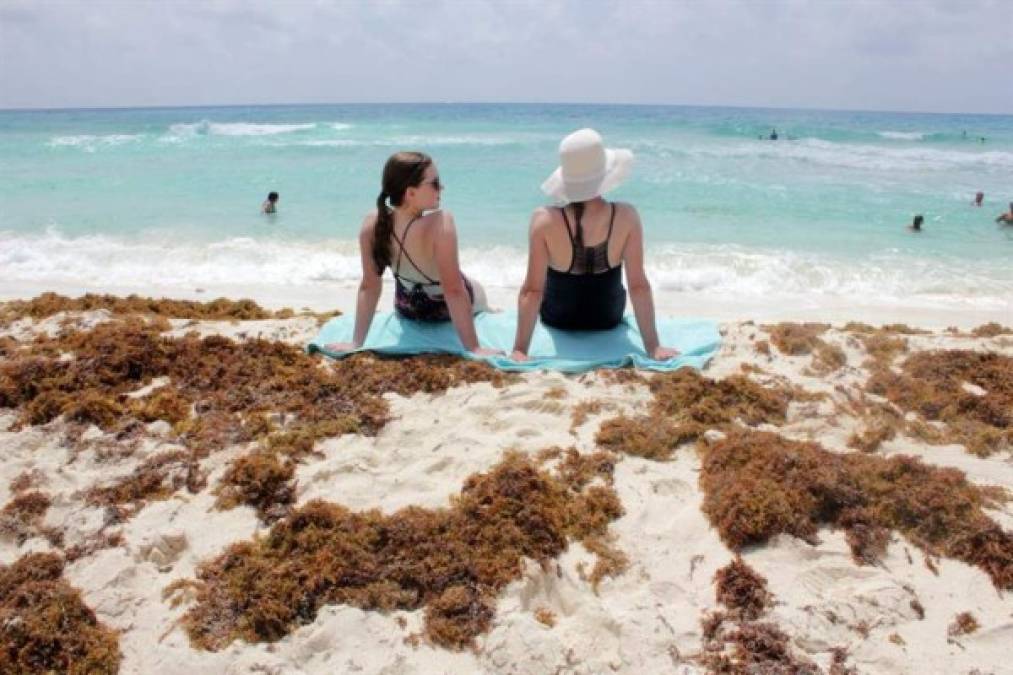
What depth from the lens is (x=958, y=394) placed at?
4.18m

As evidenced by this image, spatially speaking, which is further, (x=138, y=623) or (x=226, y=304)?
(x=226, y=304)

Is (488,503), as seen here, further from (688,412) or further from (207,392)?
(207,392)

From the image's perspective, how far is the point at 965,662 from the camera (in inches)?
92.4

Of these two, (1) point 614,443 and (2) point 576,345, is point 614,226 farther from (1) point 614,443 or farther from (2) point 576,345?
(1) point 614,443

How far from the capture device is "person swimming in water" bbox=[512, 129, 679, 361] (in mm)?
4527

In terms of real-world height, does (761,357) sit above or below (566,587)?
above

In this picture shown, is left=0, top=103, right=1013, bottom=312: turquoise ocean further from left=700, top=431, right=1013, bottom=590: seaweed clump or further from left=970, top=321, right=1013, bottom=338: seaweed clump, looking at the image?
left=700, top=431, right=1013, bottom=590: seaweed clump

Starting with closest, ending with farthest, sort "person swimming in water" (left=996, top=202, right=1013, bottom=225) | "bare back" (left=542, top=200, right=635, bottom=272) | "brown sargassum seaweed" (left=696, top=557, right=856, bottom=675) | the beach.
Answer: "brown sargassum seaweed" (left=696, top=557, right=856, bottom=675) → the beach → "bare back" (left=542, top=200, right=635, bottom=272) → "person swimming in water" (left=996, top=202, right=1013, bottom=225)

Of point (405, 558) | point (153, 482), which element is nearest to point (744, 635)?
point (405, 558)

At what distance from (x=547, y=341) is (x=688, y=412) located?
1460 millimetres

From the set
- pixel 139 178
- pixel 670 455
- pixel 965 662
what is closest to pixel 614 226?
pixel 670 455

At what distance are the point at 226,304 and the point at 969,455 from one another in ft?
19.7

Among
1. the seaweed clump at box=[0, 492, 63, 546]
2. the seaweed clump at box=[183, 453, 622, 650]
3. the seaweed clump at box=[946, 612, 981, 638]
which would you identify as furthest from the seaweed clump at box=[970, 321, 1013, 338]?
the seaweed clump at box=[0, 492, 63, 546]

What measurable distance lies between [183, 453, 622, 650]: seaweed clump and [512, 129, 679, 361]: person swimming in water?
1709mm
